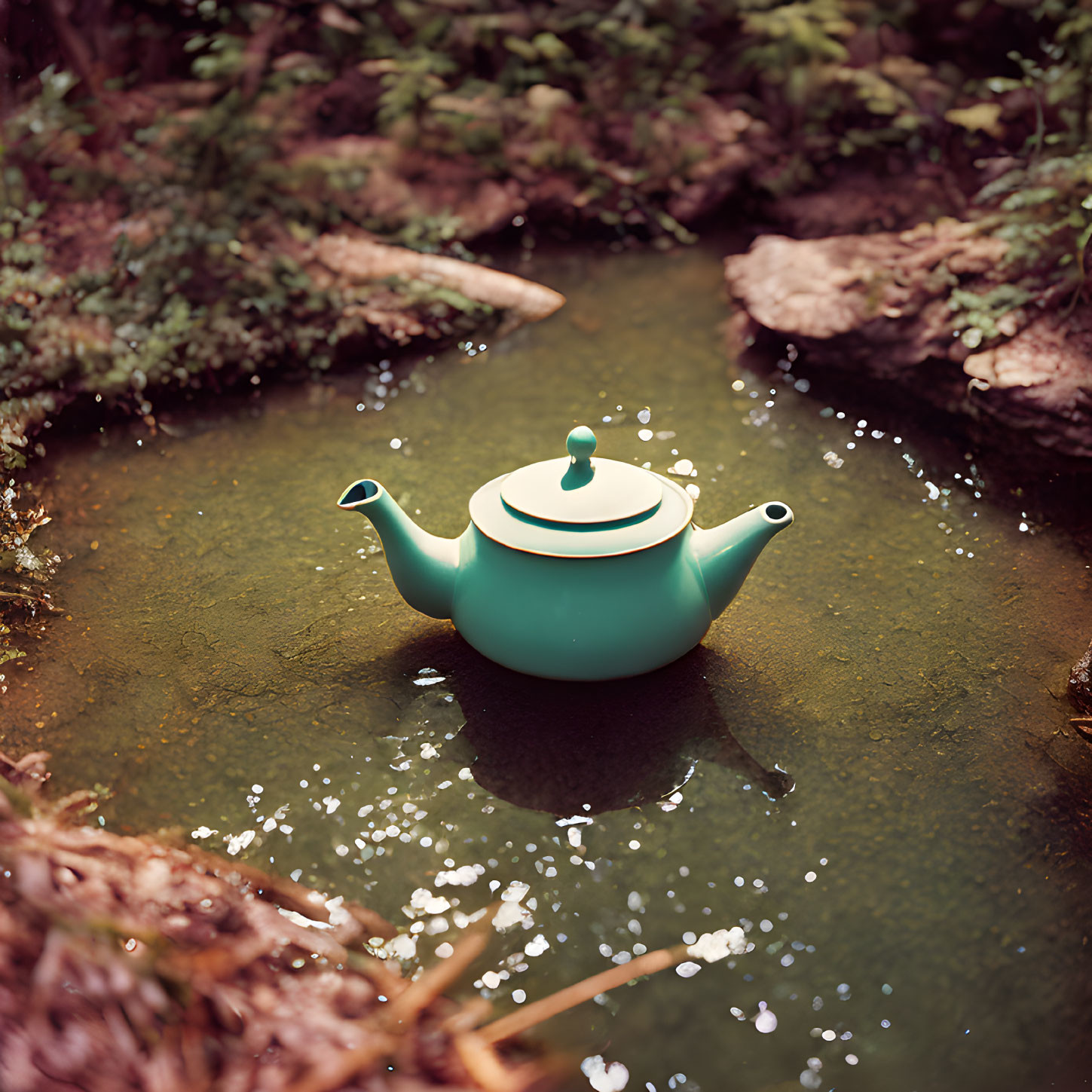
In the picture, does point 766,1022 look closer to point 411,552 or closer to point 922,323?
point 411,552

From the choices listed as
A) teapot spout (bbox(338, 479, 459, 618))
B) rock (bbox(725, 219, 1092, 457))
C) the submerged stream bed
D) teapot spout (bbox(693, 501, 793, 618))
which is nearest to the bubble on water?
the submerged stream bed

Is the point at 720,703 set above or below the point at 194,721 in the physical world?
below

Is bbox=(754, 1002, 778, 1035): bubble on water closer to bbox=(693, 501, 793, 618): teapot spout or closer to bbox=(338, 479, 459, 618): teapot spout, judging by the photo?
bbox=(693, 501, 793, 618): teapot spout

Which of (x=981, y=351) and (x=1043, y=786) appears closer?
(x=1043, y=786)

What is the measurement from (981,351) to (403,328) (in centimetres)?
256

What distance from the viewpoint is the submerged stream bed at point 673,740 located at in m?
2.18

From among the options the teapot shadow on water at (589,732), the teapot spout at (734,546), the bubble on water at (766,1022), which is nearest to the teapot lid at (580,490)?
the teapot spout at (734,546)

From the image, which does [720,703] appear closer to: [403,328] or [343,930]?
[343,930]

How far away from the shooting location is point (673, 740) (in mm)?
2742

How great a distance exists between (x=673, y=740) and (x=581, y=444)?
0.87m

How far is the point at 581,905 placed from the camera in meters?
2.35

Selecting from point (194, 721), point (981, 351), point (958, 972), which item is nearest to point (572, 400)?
point (981, 351)

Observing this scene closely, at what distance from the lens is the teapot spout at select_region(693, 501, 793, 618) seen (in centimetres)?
271

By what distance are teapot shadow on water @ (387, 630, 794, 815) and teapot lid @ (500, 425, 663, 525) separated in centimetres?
57
